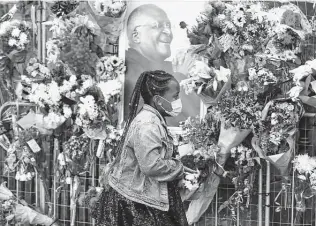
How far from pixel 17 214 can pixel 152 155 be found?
1.44m

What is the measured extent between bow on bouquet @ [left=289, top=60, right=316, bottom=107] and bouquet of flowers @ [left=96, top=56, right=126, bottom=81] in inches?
46.8

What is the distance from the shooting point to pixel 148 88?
4.02m

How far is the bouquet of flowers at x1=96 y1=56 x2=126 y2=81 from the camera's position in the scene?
14.7 ft

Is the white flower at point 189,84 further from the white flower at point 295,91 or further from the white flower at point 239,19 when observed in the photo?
the white flower at point 295,91

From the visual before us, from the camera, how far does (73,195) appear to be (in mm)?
4629

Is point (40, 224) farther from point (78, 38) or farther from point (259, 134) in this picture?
point (259, 134)

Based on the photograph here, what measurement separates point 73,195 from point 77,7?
1.36m

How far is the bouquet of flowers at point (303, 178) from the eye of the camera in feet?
13.6

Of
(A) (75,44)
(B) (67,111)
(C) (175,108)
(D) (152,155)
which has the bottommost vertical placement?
(D) (152,155)

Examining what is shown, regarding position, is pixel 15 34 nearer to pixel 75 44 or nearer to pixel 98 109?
pixel 75 44

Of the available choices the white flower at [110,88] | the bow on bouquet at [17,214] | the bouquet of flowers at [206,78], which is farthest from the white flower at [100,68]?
the bow on bouquet at [17,214]

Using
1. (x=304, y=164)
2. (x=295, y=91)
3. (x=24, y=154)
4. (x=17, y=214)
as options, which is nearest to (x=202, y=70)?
(x=295, y=91)

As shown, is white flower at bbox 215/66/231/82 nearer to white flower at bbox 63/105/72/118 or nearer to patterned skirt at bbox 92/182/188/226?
patterned skirt at bbox 92/182/188/226

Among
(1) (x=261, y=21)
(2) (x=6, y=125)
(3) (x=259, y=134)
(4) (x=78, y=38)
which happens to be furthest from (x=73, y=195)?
(1) (x=261, y=21)
